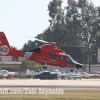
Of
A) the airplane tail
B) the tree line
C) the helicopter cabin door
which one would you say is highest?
the tree line

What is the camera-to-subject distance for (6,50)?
55.0 metres

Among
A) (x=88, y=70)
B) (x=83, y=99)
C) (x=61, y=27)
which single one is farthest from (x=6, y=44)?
(x=61, y=27)

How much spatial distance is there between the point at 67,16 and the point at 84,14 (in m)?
4.84

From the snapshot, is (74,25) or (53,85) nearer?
(53,85)

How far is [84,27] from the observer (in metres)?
125

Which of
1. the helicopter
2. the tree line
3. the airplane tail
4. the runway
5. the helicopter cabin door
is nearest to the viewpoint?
the runway

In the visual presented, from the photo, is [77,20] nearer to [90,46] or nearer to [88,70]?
[90,46]

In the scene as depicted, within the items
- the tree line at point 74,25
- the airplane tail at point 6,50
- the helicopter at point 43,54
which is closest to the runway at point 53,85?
the helicopter at point 43,54

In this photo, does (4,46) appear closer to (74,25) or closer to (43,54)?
(43,54)

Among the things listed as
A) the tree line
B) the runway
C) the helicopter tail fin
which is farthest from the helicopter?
the tree line

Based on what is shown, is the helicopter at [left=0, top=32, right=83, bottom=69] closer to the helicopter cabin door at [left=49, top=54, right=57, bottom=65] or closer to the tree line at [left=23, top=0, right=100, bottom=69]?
the helicopter cabin door at [left=49, top=54, right=57, bottom=65]

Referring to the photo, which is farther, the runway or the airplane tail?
the airplane tail

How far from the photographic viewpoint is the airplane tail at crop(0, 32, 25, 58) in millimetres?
54844

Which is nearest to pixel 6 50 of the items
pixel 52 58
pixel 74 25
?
pixel 52 58
